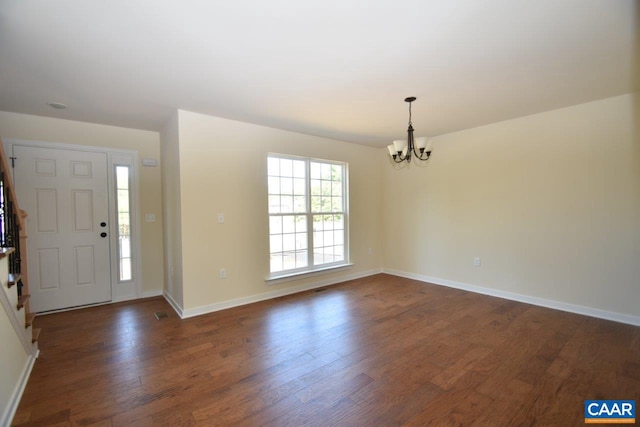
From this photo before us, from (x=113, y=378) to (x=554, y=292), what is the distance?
4630 mm

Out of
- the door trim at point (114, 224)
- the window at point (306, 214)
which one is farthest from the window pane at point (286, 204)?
the door trim at point (114, 224)

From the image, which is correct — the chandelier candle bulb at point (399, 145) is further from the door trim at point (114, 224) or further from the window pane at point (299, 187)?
the door trim at point (114, 224)

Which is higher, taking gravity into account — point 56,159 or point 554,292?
point 56,159

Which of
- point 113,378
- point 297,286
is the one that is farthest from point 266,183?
point 113,378

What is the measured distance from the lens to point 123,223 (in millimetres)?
4047

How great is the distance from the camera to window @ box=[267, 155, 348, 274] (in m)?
4.23

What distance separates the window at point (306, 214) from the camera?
423cm

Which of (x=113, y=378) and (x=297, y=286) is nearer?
(x=113, y=378)

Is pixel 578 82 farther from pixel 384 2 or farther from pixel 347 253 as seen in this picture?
pixel 347 253

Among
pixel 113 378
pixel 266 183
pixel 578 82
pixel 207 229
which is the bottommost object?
pixel 113 378

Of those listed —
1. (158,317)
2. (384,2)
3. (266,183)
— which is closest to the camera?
(384,2)

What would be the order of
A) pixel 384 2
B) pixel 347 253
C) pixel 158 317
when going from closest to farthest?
pixel 384 2 → pixel 158 317 → pixel 347 253

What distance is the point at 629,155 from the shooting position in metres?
3.02

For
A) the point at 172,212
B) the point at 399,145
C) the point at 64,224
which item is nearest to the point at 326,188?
the point at 399,145
